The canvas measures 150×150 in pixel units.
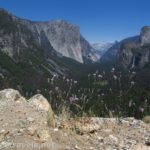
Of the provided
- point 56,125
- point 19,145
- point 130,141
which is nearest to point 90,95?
point 56,125

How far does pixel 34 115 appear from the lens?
34.1ft

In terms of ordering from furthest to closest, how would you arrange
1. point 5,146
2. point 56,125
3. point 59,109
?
point 59,109
point 56,125
point 5,146

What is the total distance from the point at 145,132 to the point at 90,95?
6.95 feet

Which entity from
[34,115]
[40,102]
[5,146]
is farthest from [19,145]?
[40,102]

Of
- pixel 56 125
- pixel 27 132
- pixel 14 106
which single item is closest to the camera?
pixel 27 132

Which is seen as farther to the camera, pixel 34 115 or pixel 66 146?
pixel 34 115

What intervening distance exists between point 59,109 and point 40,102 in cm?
63

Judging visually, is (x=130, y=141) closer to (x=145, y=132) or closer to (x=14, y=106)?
(x=145, y=132)

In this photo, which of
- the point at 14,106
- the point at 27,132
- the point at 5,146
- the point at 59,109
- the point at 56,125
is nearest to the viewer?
the point at 5,146

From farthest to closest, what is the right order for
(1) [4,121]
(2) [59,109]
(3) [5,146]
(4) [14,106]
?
(2) [59,109], (4) [14,106], (1) [4,121], (3) [5,146]

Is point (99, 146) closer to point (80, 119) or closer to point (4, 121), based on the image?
point (80, 119)

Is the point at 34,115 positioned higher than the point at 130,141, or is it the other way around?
the point at 34,115

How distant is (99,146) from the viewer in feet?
30.4

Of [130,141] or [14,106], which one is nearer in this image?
[130,141]
